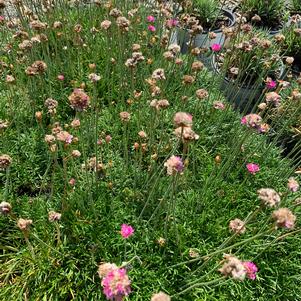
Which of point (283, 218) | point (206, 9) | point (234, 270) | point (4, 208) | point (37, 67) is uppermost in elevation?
point (283, 218)

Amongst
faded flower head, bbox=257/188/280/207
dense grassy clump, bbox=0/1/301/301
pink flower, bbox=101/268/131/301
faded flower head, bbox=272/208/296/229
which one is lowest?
dense grassy clump, bbox=0/1/301/301

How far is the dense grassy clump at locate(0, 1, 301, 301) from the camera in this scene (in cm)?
202

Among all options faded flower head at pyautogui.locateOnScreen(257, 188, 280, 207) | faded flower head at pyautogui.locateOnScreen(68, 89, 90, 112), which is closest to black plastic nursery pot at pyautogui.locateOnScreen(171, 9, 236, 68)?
faded flower head at pyautogui.locateOnScreen(68, 89, 90, 112)

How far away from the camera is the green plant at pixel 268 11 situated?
4.81 metres

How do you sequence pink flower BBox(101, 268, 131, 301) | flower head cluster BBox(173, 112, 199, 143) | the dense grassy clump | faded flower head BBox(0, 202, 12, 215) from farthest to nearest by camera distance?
the dense grassy clump, faded flower head BBox(0, 202, 12, 215), flower head cluster BBox(173, 112, 199, 143), pink flower BBox(101, 268, 131, 301)

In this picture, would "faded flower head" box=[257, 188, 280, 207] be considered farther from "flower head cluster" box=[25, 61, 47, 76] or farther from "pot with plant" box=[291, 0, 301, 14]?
"pot with plant" box=[291, 0, 301, 14]

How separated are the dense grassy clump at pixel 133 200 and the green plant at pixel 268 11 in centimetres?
214

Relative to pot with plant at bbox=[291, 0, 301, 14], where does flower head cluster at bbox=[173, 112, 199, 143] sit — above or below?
above

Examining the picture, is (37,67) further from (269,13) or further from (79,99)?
(269,13)

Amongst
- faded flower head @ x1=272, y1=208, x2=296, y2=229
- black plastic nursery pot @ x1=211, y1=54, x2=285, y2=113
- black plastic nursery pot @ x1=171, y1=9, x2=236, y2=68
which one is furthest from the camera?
black plastic nursery pot @ x1=171, y1=9, x2=236, y2=68

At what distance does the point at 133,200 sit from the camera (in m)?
2.35

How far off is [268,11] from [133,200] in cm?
361

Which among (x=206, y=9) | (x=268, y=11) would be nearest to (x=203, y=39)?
(x=206, y=9)

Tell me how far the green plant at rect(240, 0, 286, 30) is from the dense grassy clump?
2.14 metres
